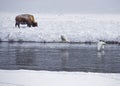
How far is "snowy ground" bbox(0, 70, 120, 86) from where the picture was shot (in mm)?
12930

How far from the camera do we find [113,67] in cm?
1884

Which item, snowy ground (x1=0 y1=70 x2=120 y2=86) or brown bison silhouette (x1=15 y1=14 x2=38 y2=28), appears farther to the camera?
brown bison silhouette (x1=15 y1=14 x2=38 y2=28)

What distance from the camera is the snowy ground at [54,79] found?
12930mm

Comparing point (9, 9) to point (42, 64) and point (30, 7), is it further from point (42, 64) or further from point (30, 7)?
point (42, 64)

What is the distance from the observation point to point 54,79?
1384 centimetres

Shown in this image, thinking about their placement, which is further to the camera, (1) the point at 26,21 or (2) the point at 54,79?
→ (1) the point at 26,21

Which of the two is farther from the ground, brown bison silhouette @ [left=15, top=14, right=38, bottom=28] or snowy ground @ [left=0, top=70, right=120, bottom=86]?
snowy ground @ [left=0, top=70, right=120, bottom=86]

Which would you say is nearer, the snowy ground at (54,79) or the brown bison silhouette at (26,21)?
the snowy ground at (54,79)

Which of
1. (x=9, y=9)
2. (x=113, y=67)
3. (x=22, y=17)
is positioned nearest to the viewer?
(x=113, y=67)

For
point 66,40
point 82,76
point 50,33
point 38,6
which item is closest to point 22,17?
point 50,33

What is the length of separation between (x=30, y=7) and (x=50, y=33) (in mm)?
51261

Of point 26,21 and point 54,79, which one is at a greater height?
point 54,79

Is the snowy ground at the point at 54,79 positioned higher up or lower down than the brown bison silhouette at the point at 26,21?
higher up

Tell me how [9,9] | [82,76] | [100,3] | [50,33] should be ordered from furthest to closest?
[100,3] < [9,9] < [50,33] < [82,76]
